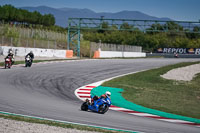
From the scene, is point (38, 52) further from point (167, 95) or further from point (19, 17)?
point (19, 17)

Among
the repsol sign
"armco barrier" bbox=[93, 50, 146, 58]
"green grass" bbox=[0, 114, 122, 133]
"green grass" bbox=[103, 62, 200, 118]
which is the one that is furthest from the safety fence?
"green grass" bbox=[0, 114, 122, 133]

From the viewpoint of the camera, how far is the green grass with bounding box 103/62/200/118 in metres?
13.9

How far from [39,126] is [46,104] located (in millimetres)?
3439

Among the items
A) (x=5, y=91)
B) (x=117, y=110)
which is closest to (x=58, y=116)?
(x=117, y=110)

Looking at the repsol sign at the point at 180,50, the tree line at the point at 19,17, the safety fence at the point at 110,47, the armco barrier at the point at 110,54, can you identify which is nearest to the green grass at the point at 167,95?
the armco barrier at the point at 110,54

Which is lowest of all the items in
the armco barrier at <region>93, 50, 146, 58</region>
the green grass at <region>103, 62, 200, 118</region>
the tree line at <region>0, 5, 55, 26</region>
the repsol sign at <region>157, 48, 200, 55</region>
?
the green grass at <region>103, 62, 200, 118</region>

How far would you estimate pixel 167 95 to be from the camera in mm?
17188

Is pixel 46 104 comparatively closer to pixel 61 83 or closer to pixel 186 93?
pixel 61 83

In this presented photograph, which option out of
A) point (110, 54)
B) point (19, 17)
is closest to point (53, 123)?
point (110, 54)

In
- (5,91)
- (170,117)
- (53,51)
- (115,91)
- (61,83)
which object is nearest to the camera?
(170,117)

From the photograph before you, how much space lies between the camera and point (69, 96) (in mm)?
15430

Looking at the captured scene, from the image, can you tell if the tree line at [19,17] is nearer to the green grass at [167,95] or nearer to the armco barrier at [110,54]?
the armco barrier at [110,54]

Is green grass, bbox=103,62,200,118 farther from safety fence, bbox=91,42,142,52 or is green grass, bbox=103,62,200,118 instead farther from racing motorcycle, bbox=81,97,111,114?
safety fence, bbox=91,42,142,52

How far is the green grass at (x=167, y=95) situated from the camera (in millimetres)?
13859
